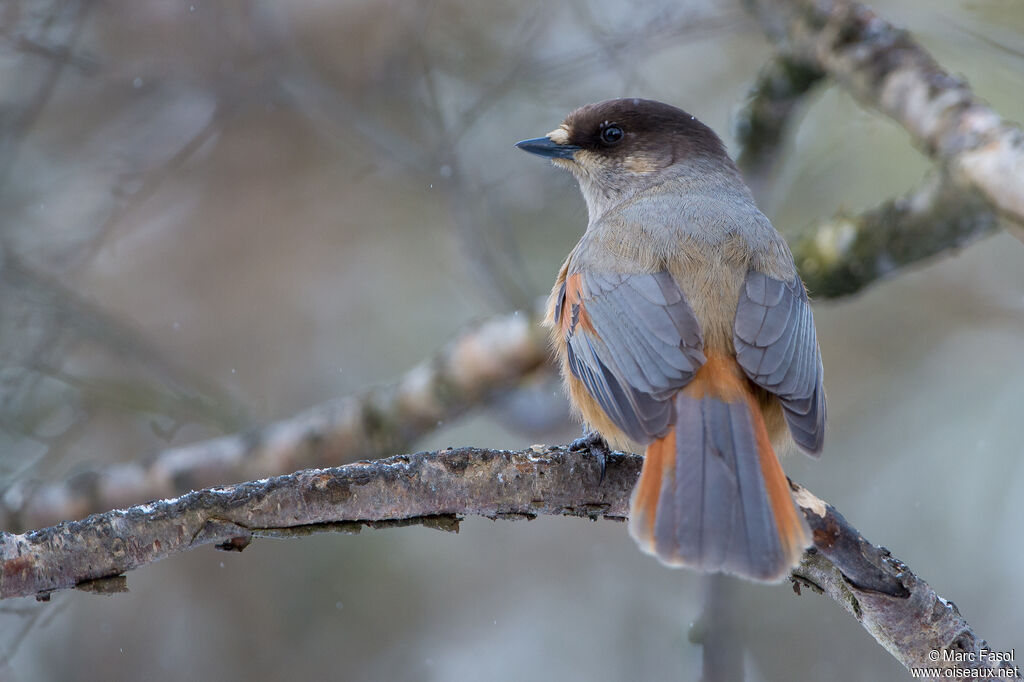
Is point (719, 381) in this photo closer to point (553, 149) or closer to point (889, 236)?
point (889, 236)

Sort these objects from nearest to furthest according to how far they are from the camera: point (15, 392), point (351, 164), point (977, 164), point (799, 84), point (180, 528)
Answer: point (180, 528) → point (977, 164) → point (15, 392) → point (799, 84) → point (351, 164)

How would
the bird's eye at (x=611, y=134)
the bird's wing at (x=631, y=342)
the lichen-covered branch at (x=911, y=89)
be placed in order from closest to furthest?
the bird's wing at (x=631, y=342) → the lichen-covered branch at (x=911, y=89) → the bird's eye at (x=611, y=134)

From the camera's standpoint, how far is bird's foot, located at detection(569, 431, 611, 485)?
336cm

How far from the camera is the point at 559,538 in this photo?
7.34 m

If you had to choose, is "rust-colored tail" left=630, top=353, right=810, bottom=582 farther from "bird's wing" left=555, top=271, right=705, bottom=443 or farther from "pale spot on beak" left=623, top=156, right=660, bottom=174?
"pale spot on beak" left=623, top=156, right=660, bottom=174

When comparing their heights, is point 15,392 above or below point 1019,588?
above

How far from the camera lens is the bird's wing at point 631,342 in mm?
3252

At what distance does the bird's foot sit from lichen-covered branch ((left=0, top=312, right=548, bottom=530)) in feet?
4.29

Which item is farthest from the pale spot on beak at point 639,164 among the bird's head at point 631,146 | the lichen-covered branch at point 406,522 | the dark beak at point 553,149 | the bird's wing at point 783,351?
the lichen-covered branch at point 406,522

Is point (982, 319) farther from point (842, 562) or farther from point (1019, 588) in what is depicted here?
point (842, 562)

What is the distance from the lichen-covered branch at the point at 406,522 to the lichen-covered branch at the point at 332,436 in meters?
1.63

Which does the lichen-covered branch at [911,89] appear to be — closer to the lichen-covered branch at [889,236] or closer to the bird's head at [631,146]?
the lichen-covered branch at [889,236]

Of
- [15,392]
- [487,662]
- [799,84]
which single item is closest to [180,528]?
[15,392]

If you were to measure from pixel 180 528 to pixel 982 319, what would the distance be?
6159mm
